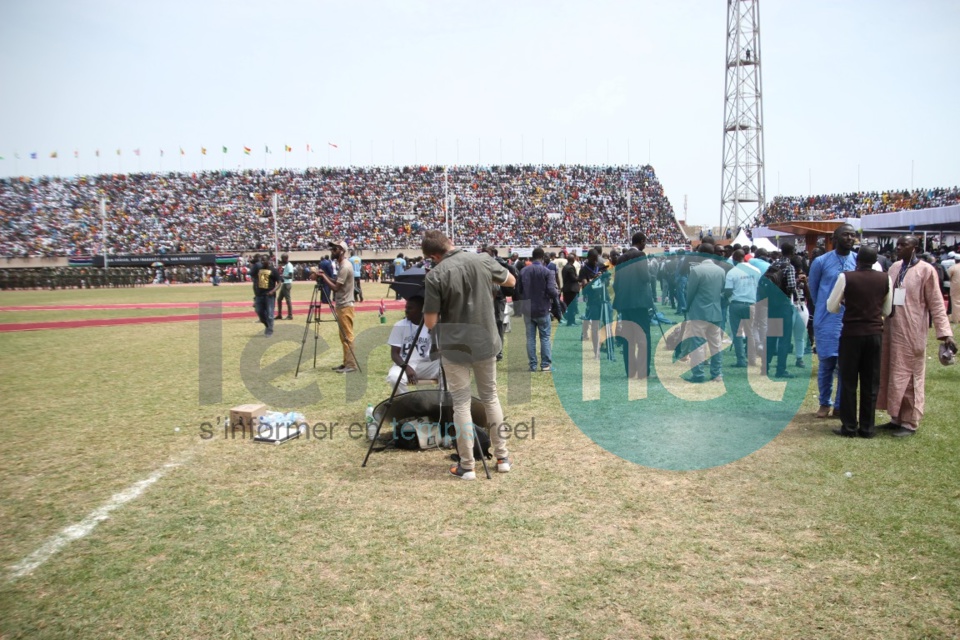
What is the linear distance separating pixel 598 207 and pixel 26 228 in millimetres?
47248

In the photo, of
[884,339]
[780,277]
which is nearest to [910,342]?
[884,339]

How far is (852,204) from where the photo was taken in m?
49.2

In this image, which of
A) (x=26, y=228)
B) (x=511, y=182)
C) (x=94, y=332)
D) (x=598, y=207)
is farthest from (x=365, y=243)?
(x=94, y=332)

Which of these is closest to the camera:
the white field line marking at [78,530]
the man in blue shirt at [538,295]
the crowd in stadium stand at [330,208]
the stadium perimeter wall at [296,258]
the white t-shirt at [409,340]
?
the white field line marking at [78,530]

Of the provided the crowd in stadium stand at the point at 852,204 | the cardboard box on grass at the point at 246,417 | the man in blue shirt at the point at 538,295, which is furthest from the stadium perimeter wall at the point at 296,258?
the cardboard box on grass at the point at 246,417

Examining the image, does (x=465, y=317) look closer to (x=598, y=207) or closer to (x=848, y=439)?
(x=848, y=439)

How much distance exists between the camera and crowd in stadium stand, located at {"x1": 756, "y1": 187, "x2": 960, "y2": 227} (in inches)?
1672

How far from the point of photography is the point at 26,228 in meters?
54.5

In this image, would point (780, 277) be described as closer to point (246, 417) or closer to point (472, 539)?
point (472, 539)

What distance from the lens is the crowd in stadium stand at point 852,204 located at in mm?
42469

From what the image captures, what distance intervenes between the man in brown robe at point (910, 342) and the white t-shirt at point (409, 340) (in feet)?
14.0

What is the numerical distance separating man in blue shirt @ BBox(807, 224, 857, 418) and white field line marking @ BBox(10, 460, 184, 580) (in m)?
6.15

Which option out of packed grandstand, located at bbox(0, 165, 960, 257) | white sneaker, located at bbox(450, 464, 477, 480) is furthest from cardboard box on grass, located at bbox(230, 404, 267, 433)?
packed grandstand, located at bbox(0, 165, 960, 257)

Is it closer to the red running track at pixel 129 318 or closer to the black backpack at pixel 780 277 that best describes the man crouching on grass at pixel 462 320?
the black backpack at pixel 780 277
